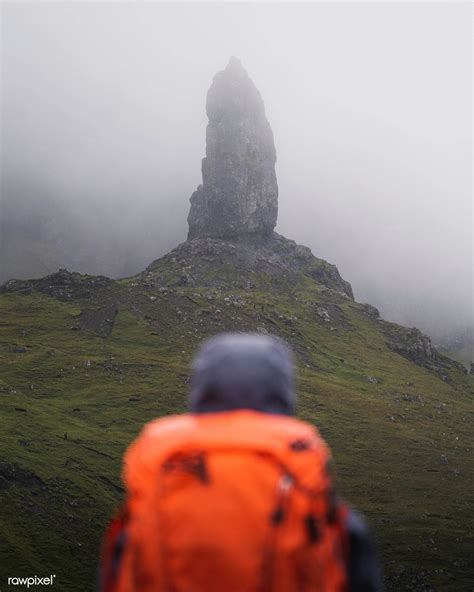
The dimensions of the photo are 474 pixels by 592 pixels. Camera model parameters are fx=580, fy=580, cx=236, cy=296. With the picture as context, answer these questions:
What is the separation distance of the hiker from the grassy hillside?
46.9 m

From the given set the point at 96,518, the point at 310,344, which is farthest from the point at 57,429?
the point at 310,344

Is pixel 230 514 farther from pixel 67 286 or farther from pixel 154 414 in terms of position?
pixel 67 286

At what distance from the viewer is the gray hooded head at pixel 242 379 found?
4.50 m

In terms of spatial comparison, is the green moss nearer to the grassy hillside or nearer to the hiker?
the grassy hillside

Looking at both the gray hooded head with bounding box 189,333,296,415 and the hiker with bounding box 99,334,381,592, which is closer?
the hiker with bounding box 99,334,381,592

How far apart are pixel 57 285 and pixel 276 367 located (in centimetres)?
19801

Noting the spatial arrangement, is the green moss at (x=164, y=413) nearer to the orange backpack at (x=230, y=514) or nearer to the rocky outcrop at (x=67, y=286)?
the rocky outcrop at (x=67, y=286)

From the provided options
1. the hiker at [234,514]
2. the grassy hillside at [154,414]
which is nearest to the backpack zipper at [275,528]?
the hiker at [234,514]

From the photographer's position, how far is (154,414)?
10475 cm

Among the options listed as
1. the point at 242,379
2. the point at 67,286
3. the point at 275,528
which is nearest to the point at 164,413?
the point at 67,286

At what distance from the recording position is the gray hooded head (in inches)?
177

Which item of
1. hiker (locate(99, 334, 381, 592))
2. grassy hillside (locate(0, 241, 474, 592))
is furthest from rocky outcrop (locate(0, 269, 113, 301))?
hiker (locate(99, 334, 381, 592))

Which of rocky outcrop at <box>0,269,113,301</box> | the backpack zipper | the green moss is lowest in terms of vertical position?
the green moss

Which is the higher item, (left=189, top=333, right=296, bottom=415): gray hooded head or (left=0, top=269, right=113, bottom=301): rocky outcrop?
(left=0, top=269, right=113, bottom=301): rocky outcrop
